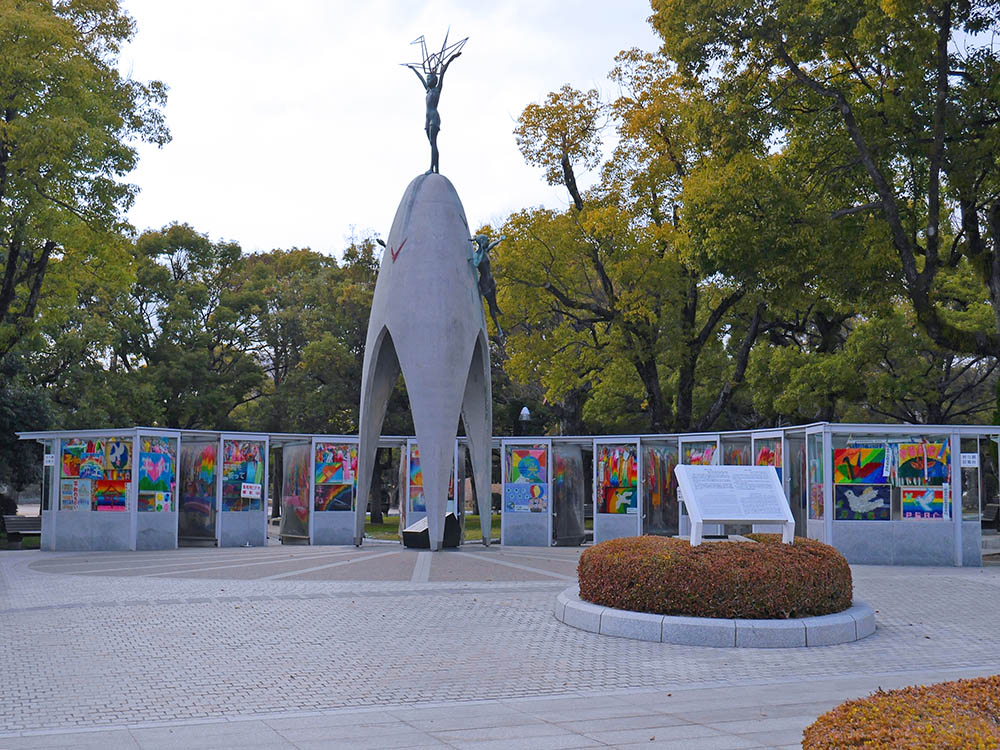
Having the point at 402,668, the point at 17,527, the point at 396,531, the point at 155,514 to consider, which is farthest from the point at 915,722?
the point at 396,531

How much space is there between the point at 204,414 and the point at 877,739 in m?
34.3

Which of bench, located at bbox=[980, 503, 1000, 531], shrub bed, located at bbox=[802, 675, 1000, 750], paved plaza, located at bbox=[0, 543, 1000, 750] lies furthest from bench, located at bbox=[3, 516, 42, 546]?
Answer: bench, located at bbox=[980, 503, 1000, 531]

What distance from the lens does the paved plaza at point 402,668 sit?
20.6 ft

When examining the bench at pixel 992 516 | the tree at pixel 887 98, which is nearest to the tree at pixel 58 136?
the tree at pixel 887 98

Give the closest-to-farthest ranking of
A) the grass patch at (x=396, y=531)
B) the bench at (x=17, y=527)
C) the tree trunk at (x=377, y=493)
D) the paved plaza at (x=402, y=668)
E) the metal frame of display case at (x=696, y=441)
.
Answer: the paved plaza at (x=402, y=668)
the metal frame of display case at (x=696, y=441)
the bench at (x=17, y=527)
the grass patch at (x=396, y=531)
the tree trunk at (x=377, y=493)

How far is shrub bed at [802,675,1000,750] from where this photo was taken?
170 inches

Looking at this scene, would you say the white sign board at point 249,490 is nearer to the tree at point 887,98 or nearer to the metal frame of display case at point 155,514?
the metal frame of display case at point 155,514

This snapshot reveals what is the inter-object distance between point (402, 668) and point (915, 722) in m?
4.77

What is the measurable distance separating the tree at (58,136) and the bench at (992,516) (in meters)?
27.3

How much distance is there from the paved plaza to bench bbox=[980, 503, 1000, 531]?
1815cm

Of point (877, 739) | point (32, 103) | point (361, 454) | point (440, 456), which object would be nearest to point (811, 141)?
point (440, 456)

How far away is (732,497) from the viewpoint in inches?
444

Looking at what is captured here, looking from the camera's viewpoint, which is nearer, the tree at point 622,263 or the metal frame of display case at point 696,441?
the metal frame of display case at point 696,441

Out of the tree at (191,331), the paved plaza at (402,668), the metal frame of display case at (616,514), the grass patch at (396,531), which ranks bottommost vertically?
the grass patch at (396,531)
